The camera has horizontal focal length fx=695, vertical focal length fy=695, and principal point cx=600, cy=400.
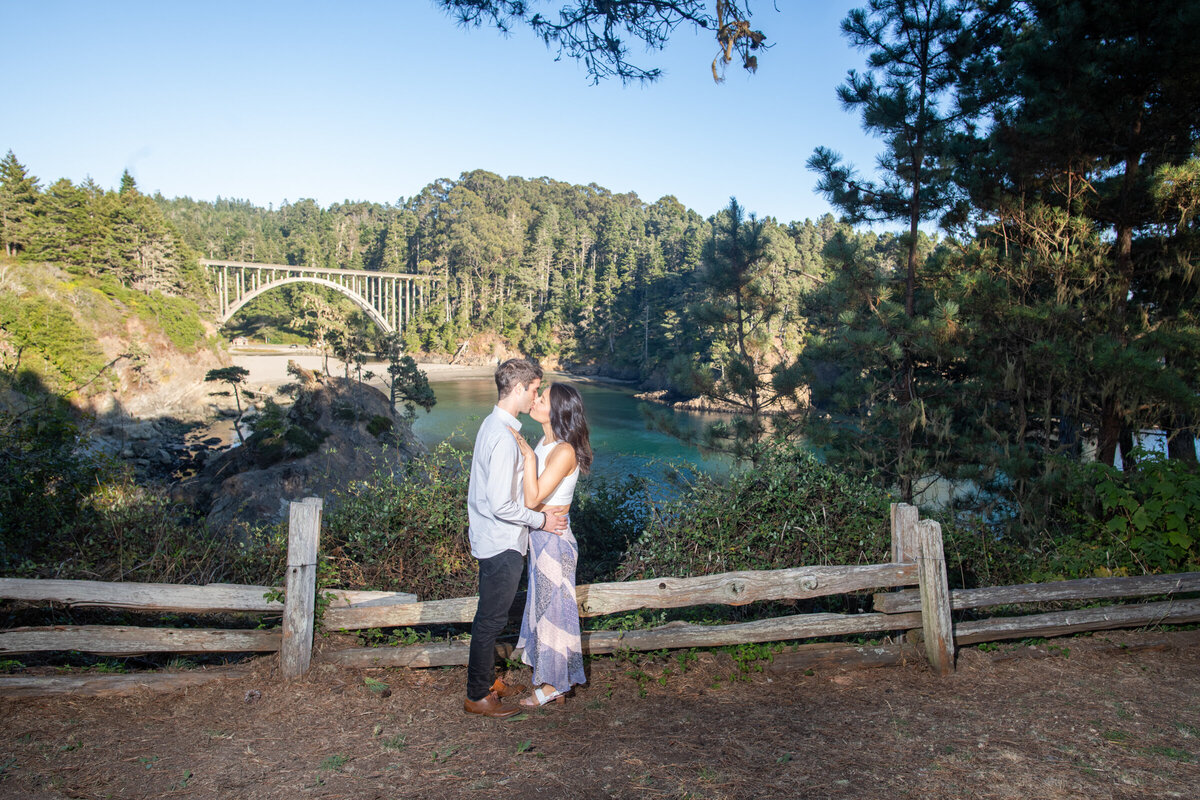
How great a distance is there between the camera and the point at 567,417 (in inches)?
135

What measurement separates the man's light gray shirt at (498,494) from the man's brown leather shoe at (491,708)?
2.43 feet

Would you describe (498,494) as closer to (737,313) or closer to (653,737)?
(653,737)

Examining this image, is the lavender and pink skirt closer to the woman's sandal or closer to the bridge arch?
the woman's sandal

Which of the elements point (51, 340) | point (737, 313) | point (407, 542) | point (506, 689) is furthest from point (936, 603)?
point (51, 340)

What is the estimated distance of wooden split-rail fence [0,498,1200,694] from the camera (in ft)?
12.4

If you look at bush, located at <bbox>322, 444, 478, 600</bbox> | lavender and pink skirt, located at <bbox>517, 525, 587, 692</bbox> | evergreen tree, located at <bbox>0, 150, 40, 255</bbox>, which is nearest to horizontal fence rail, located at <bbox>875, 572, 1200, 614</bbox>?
lavender and pink skirt, located at <bbox>517, 525, 587, 692</bbox>

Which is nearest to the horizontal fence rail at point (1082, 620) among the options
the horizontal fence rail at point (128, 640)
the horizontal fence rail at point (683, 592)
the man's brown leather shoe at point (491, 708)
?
the horizontal fence rail at point (683, 592)

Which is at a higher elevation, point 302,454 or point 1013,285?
point 1013,285

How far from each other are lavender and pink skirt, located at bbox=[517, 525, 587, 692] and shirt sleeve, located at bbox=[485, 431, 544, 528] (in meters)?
0.31

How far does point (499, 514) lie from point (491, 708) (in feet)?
3.40

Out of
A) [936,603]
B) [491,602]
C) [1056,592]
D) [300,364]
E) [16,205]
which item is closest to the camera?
[491,602]

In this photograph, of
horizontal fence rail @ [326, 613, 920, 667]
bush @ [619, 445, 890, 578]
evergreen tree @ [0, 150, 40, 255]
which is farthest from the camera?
evergreen tree @ [0, 150, 40, 255]

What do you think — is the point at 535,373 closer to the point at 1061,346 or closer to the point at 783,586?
the point at 783,586

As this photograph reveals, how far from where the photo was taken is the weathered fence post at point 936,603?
408cm
